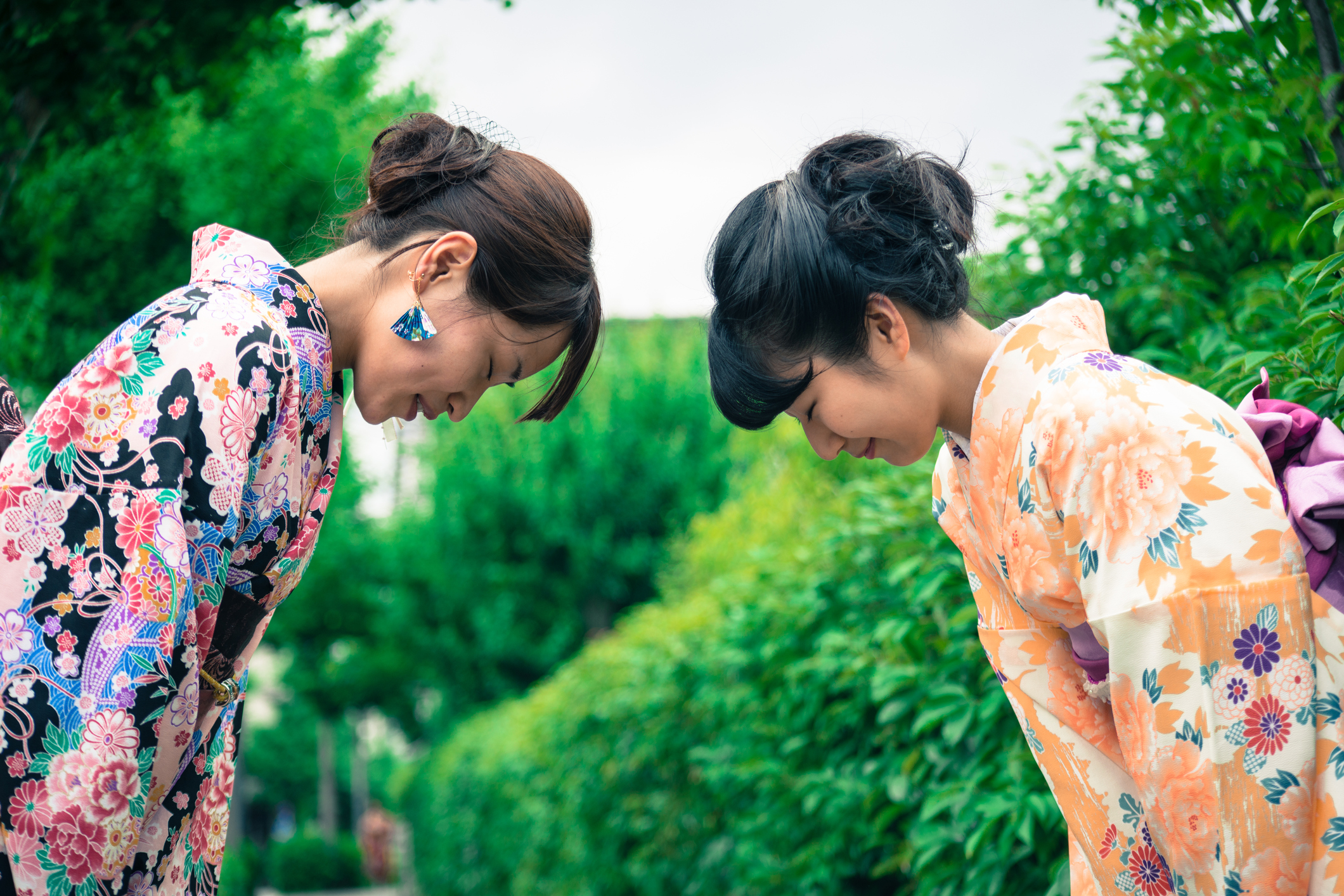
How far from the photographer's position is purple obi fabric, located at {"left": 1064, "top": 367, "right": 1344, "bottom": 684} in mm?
1148

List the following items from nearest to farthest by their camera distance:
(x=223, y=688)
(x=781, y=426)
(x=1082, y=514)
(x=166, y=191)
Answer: (x=1082, y=514) < (x=223, y=688) < (x=781, y=426) < (x=166, y=191)

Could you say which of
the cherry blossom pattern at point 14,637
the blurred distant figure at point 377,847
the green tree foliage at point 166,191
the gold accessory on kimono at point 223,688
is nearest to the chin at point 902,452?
the gold accessory on kimono at point 223,688

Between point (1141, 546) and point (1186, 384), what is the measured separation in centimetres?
25

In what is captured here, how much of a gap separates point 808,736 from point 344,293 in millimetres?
1861

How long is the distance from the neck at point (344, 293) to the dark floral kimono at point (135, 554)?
0.35 ft

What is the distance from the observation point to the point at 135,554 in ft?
4.21

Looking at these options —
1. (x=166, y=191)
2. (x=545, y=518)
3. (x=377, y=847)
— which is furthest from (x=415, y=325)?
(x=377, y=847)

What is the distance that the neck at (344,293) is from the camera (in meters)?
1.62

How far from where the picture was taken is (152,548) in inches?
50.6

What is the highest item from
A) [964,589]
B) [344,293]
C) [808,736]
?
[344,293]

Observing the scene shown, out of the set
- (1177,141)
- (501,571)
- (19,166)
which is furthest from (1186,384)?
(501,571)

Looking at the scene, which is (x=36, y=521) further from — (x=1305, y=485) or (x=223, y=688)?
(x=1305, y=485)

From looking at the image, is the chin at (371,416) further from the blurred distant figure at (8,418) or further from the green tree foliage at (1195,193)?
the green tree foliage at (1195,193)

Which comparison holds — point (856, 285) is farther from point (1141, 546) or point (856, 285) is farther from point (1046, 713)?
point (1046, 713)
